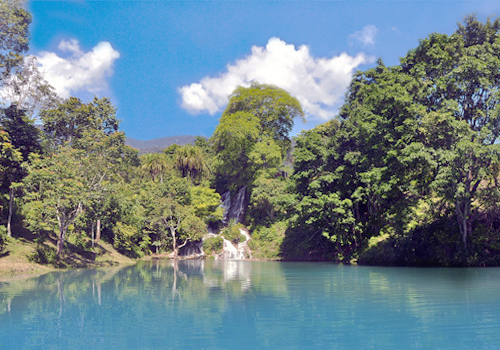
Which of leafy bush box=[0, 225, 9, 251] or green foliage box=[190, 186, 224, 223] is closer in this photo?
leafy bush box=[0, 225, 9, 251]

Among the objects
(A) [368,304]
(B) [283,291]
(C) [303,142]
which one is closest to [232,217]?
(C) [303,142]

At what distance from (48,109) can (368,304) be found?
38.2m

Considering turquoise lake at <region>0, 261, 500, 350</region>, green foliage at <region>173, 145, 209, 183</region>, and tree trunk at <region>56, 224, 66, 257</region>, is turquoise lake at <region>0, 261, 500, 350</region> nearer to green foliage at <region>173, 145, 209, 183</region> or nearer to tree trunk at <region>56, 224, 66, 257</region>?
tree trunk at <region>56, 224, 66, 257</region>

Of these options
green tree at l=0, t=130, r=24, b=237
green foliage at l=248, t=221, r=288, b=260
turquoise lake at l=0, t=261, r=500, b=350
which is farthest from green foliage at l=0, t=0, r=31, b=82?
green foliage at l=248, t=221, r=288, b=260

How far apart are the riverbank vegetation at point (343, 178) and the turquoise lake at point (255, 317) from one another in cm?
976

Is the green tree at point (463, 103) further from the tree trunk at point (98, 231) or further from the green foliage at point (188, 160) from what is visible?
the green foliage at point (188, 160)

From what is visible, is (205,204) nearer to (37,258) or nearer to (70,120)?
(70,120)

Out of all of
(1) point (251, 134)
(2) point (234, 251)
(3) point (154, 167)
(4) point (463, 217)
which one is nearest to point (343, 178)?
(4) point (463, 217)

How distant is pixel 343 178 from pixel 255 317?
25370 millimetres

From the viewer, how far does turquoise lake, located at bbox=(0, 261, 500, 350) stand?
759 cm

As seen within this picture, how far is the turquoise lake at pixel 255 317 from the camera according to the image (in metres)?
7.59

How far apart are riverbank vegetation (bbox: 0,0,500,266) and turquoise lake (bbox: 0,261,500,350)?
976 cm

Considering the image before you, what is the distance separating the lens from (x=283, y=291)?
49.1 feet

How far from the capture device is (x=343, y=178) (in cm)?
3362
